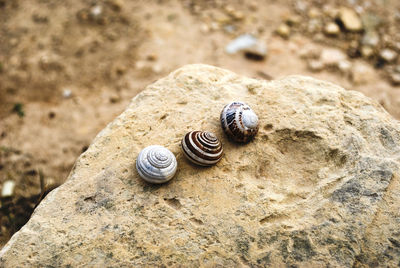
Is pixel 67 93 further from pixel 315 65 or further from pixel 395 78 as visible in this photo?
pixel 395 78

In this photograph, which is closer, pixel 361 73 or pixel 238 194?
pixel 238 194

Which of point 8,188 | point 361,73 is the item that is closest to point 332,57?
point 361,73

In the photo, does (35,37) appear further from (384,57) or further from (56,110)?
(384,57)

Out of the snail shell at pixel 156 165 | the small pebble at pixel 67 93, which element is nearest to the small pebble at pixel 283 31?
the small pebble at pixel 67 93

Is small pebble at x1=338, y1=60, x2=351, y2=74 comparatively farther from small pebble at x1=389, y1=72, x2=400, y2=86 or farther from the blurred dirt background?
small pebble at x1=389, y1=72, x2=400, y2=86

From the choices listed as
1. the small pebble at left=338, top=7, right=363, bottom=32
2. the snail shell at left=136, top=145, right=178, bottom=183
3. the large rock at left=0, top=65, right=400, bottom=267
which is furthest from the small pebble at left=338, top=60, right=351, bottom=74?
the snail shell at left=136, top=145, right=178, bottom=183

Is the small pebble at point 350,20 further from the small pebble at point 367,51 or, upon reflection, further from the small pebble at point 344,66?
the small pebble at point 344,66
